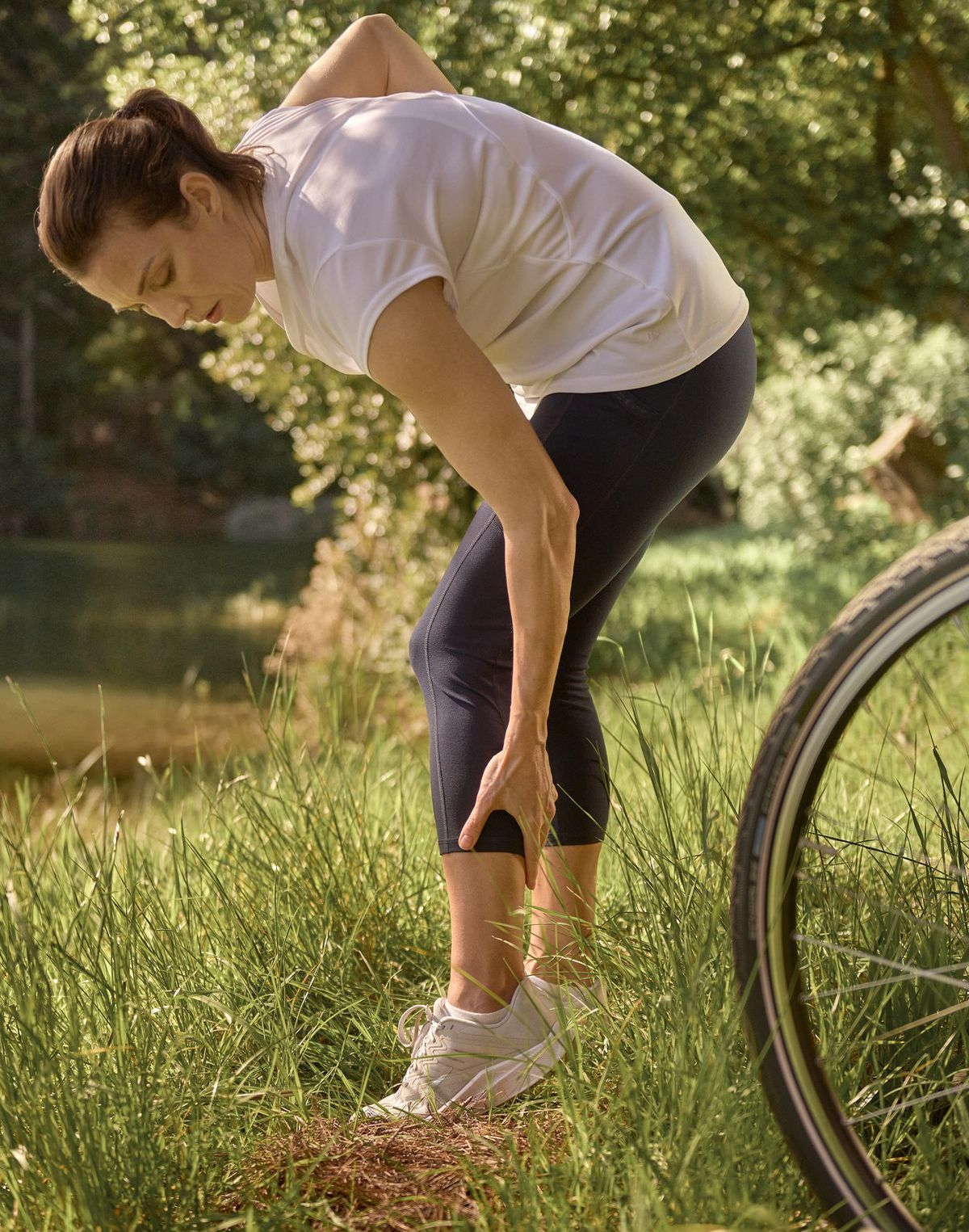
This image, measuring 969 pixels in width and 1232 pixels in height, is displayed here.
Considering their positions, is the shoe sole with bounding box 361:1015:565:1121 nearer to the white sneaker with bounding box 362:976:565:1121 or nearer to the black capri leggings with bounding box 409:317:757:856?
the white sneaker with bounding box 362:976:565:1121

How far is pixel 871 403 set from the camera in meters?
11.7

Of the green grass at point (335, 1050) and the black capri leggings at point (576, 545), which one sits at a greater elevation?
the black capri leggings at point (576, 545)

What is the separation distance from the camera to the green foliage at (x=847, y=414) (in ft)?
34.7

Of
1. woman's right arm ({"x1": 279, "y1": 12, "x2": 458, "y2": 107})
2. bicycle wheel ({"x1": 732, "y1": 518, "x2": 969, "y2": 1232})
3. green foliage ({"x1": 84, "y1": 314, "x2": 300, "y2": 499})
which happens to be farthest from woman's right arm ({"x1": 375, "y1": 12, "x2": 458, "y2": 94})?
green foliage ({"x1": 84, "y1": 314, "x2": 300, "y2": 499})

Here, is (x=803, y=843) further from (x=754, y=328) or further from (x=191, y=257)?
(x=754, y=328)

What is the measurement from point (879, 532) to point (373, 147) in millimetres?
9666

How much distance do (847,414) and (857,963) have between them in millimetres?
10975

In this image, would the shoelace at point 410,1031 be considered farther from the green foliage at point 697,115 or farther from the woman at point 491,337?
the green foliage at point 697,115

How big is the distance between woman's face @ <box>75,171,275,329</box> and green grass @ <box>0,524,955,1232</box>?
0.78 metres

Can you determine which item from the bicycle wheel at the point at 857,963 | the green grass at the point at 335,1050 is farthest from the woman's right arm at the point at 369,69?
the bicycle wheel at the point at 857,963

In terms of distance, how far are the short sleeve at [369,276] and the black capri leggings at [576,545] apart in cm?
31

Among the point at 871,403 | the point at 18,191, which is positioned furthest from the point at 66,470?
the point at 871,403

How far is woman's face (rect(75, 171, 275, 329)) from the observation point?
64.2 inches

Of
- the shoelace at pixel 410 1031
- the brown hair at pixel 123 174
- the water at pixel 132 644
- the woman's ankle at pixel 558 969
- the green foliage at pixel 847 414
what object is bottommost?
the water at pixel 132 644
